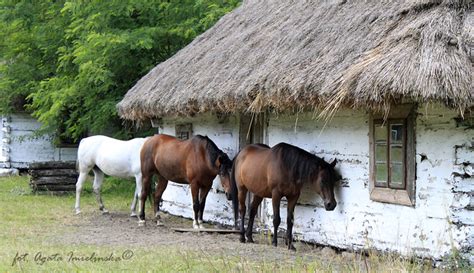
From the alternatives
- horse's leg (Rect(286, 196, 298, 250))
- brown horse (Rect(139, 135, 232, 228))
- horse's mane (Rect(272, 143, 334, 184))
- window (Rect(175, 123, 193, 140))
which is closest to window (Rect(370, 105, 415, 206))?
horse's mane (Rect(272, 143, 334, 184))

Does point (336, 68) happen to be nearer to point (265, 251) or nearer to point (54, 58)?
point (265, 251)

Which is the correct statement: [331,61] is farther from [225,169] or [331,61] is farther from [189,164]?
[189,164]

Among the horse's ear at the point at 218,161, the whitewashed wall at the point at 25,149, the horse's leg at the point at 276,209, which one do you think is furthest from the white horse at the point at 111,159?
the whitewashed wall at the point at 25,149

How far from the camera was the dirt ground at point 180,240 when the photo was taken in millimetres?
9219

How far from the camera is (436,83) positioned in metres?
7.53

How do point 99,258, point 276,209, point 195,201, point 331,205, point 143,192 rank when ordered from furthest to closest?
point 143,192 → point 195,201 → point 276,209 → point 331,205 → point 99,258

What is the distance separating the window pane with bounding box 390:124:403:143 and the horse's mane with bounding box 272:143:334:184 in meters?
1.19

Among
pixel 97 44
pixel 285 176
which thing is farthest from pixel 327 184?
pixel 97 44

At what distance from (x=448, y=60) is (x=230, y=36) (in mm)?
6675

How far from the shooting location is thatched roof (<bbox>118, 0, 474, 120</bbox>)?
7730 mm

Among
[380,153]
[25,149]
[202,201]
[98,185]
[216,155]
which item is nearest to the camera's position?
[380,153]

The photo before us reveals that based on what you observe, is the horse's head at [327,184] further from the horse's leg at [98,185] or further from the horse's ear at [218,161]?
the horse's leg at [98,185]

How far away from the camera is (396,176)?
8984 mm

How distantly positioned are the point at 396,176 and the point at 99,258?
12.0 ft
